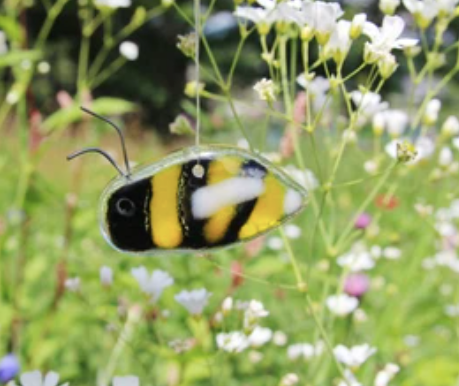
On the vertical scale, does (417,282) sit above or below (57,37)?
above

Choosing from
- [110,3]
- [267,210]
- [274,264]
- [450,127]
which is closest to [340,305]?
[450,127]

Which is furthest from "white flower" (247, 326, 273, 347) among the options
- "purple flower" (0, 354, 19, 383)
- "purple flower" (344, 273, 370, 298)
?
"purple flower" (344, 273, 370, 298)

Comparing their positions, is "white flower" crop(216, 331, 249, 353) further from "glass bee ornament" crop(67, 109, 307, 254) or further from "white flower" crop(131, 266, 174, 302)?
"glass bee ornament" crop(67, 109, 307, 254)

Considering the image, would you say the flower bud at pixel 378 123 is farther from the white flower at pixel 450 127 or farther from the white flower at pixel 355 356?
the white flower at pixel 355 356

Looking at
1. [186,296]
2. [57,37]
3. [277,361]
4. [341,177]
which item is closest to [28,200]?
[277,361]

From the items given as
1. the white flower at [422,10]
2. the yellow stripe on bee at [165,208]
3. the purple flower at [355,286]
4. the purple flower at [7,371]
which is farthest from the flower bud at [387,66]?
the purple flower at [355,286]

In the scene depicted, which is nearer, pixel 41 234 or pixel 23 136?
pixel 23 136

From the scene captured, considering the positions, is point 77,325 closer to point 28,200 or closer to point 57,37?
point 28,200
